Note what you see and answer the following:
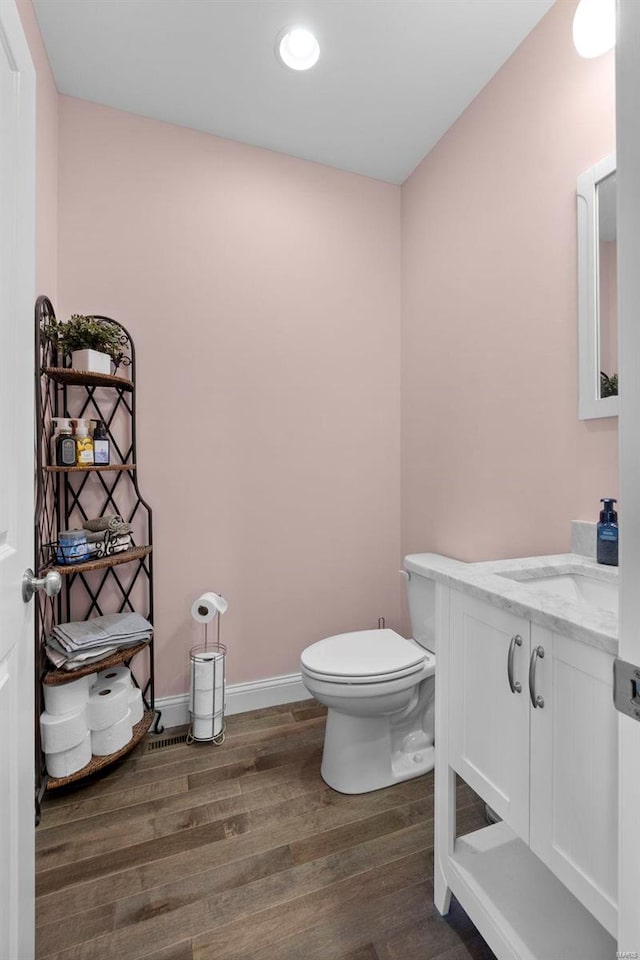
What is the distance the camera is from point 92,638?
1658 millimetres

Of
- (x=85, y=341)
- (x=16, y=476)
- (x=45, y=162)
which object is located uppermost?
(x=45, y=162)

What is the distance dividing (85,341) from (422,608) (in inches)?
67.9

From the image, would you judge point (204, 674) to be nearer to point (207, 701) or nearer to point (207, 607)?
point (207, 701)

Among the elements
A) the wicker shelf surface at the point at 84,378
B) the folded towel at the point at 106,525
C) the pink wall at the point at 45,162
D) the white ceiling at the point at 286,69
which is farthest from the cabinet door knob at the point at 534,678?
the white ceiling at the point at 286,69

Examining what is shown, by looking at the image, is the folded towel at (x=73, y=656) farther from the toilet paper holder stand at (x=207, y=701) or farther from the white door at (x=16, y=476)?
the white door at (x=16, y=476)

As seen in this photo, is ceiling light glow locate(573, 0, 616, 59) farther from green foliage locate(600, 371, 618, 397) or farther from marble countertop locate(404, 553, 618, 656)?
marble countertop locate(404, 553, 618, 656)

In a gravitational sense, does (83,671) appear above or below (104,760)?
above

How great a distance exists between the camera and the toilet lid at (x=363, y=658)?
1.55 m

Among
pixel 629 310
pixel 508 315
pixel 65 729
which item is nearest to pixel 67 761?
pixel 65 729

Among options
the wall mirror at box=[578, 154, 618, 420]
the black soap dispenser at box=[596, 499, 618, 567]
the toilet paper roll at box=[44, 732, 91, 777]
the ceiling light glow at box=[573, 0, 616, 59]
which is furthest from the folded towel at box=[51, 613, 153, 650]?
the ceiling light glow at box=[573, 0, 616, 59]

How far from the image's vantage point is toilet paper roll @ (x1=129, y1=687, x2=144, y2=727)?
6.01ft

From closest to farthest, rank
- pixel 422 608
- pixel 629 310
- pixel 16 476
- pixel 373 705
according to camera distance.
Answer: pixel 629 310, pixel 16 476, pixel 373 705, pixel 422 608

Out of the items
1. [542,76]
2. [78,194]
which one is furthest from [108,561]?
[542,76]

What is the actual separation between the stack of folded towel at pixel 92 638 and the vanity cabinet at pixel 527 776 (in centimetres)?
119
